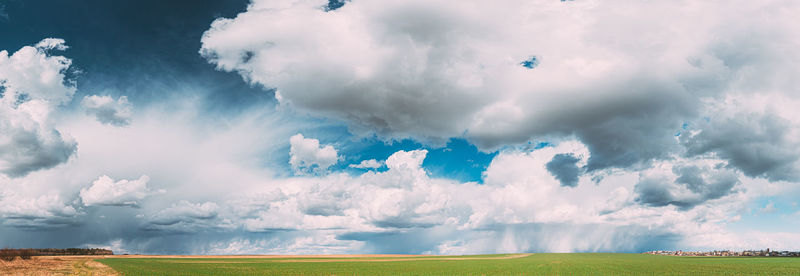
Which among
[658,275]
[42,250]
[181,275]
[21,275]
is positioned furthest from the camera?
[42,250]

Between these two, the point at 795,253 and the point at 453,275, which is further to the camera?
the point at 795,253

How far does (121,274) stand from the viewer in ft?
190

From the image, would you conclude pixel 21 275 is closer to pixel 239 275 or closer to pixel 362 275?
pixel 239 275

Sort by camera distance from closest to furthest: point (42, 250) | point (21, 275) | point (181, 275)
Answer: point (21, 275), point (181, 275), point (42, 250)

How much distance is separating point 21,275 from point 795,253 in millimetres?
267909

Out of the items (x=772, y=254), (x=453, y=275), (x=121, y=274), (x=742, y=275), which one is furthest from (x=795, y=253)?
(x=121, y=274)

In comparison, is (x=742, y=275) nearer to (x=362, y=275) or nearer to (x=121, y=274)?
(x=362, y=275)

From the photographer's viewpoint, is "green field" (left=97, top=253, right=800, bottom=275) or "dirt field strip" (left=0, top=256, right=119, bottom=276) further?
"green field" (left=97, top=253, right=800, bottom=275)

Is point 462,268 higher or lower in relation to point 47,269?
lower

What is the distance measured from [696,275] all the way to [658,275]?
444cm

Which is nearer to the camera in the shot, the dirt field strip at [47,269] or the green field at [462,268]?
the dirt field strip at [47,269]

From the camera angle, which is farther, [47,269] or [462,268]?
[462,268]

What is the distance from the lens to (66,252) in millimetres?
186375

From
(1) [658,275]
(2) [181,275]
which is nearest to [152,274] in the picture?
(2) [181,275]
